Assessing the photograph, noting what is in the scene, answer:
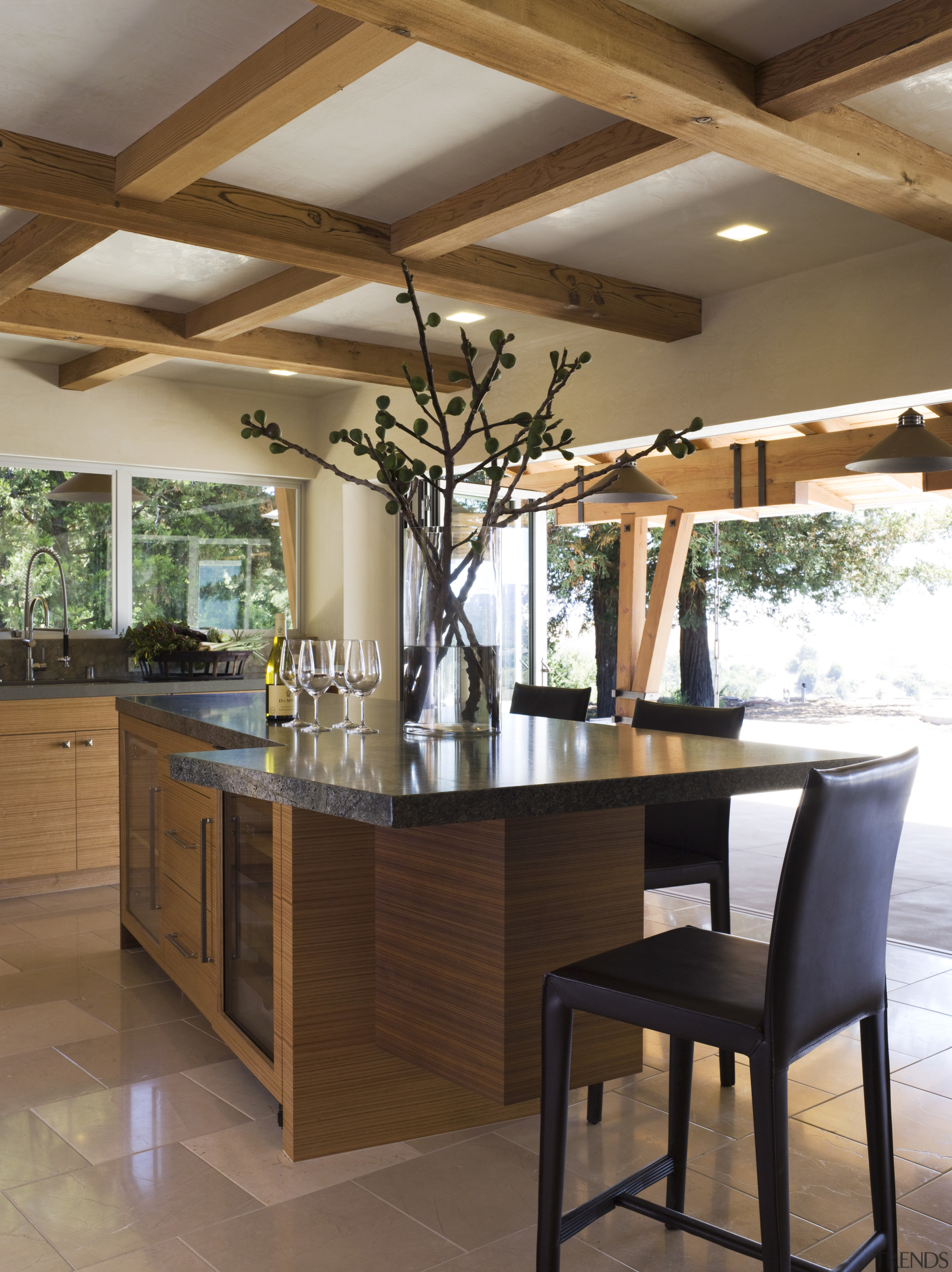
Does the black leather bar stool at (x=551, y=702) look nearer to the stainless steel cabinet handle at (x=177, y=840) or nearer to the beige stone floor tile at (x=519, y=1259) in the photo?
the stainless steel cabinet handle at (x=177, y=840)

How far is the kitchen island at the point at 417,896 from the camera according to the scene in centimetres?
191

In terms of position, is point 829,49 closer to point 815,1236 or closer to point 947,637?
point 815,1236

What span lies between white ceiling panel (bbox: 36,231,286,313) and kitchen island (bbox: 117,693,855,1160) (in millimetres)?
1988

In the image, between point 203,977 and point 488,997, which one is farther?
point 203,977

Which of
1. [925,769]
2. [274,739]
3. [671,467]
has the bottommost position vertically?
[925,769]

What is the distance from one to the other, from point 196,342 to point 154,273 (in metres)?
0.63

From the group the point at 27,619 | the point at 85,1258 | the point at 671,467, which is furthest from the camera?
the point at 671,467

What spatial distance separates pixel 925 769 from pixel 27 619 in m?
7.67

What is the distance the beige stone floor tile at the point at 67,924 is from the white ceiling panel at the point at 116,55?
2923mm

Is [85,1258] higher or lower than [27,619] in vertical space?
lower

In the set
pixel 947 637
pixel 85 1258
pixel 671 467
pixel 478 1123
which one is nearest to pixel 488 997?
pixel 478 1123

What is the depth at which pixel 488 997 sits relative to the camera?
2072 mm

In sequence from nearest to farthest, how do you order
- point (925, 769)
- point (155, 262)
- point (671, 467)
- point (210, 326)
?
point (155, 262), point (210, 326), point (671, 467), point (925, 769)

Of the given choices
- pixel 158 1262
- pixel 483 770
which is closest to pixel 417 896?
pixel 483 770
